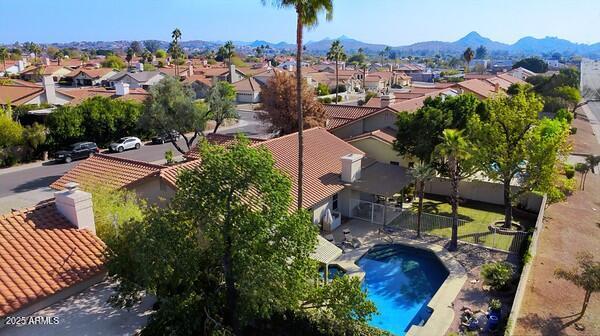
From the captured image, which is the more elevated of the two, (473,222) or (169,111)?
(169,111)

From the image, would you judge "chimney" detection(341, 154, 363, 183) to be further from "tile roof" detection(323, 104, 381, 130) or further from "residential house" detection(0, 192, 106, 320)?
"residential house" detection(0, 192, 106, 320)

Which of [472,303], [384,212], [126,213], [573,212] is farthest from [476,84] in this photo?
[126,213]

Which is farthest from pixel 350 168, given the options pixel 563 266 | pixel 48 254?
pixel 48 254

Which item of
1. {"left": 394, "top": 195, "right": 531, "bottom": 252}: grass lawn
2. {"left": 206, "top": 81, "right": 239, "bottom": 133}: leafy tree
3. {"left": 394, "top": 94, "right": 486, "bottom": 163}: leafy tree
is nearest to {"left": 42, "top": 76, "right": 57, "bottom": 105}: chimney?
{"left": 206, "top": 81, "right": 239, "bottom": 133}: leafy tree

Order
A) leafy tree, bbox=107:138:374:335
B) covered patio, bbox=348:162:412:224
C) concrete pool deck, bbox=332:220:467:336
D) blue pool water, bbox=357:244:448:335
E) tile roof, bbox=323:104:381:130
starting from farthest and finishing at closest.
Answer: tile roof, bbox=323:104:381:130, covered patio, bbox=348:162:412:224, blue pool water, bbox=357:244:448:335, concrete pool deck, bbox=332:220:467:336, leafy tree, bbox=107:138:374:335

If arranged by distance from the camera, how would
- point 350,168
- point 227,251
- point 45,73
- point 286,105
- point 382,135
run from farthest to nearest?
point 45,73 < point 286,105 < point 382,135 < point 350,168 < point 227,251

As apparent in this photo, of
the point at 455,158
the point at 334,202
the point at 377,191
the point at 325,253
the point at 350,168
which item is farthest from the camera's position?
the point at 334,202

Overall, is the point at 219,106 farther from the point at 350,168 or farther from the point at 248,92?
the point at 248,92
